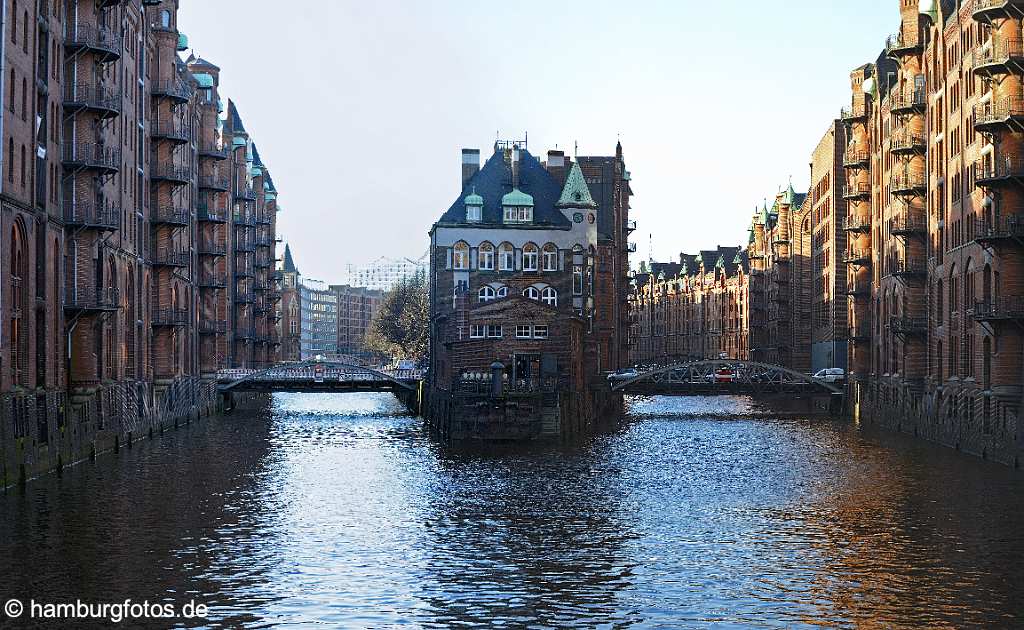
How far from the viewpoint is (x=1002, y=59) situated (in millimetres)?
72312

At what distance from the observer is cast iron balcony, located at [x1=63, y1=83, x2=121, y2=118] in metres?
70.6

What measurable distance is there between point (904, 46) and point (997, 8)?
73.5ft

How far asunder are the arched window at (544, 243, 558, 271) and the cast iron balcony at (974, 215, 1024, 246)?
38.7 meters

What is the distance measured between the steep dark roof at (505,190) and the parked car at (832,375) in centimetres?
2894

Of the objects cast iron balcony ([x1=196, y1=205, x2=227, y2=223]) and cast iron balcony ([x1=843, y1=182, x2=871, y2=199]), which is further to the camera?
cast iron balcony ([x1=196, y1=205, x2=227, y2=223])

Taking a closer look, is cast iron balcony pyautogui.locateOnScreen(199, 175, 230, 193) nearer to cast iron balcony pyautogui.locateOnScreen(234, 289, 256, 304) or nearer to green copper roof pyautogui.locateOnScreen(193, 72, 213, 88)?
green copper roof pyautogui.locateOnScreen(193, 72, 213, 88)

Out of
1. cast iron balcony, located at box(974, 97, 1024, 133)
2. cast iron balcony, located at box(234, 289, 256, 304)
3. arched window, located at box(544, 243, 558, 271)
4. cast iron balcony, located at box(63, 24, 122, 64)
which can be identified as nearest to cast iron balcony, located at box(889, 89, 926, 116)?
cast iron balcony, located at box(974, 97, 1024, 133)

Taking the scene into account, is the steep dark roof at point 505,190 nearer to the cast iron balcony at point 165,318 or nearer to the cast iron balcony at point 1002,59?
the cast iron balcony at point 165,318

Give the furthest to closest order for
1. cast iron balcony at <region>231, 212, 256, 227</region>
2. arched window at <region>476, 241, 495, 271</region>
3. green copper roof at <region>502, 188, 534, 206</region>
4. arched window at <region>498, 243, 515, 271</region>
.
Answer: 1. cast iron balcony at <region>231, 212, 256, 227</region>
2. green copper roof at <region>502, 188, 534, 206</region>
3. arched window at <region>498, 243, 515, 271</region>
4. arched window at <region>476, 241, 495, 271</region>

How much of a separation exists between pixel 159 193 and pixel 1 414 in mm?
44120

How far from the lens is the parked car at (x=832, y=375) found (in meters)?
123

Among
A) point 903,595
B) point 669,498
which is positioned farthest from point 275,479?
point 903,595

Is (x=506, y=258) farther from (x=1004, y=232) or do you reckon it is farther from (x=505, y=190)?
(x=1004, y=232)

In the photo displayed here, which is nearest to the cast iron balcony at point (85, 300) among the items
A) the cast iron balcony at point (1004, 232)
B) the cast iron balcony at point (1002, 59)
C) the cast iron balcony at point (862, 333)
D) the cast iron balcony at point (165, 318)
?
the cast iron balcony at point (165, 318)
